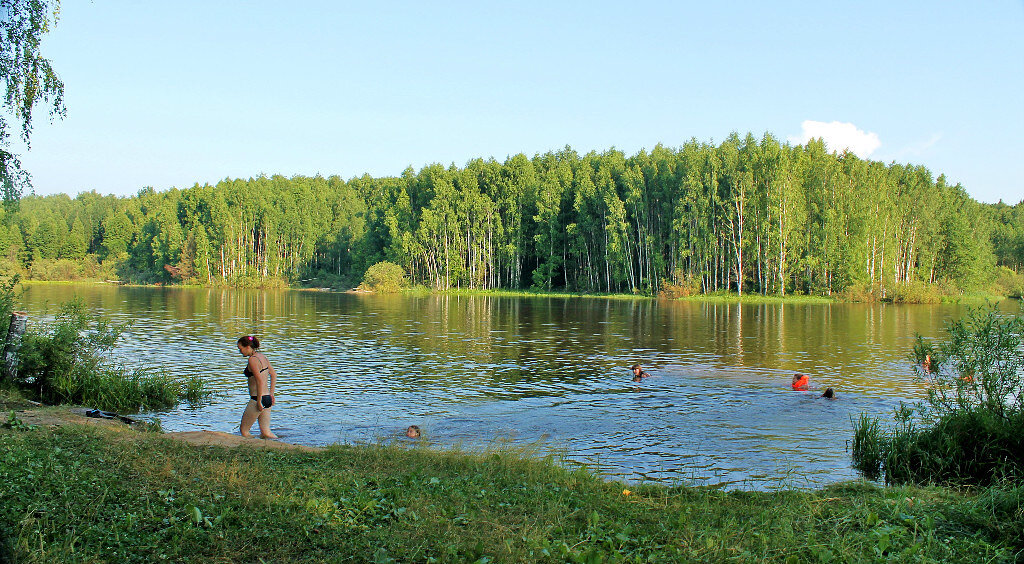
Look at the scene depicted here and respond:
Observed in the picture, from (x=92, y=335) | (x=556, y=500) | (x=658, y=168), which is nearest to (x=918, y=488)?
(x=556, y=500)

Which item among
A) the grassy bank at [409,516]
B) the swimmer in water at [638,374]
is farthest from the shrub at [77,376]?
the swimmer in water at [638,374]

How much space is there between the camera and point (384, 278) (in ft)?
320

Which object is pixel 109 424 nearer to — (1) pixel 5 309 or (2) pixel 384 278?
(1) pixel 5 309

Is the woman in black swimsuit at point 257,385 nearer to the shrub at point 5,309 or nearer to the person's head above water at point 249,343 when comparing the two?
the person's head above water at point 249,343

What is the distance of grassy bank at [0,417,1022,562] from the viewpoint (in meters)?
6.04

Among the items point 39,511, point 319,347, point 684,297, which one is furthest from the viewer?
point 684,297

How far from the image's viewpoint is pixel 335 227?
409ft

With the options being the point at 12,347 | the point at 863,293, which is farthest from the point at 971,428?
the point at 863,293

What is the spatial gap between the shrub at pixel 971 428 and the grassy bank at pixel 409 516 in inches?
93.9

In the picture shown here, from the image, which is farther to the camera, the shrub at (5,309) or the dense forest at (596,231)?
the dense forest at (596,231)

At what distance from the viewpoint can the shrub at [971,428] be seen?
10.9 meters

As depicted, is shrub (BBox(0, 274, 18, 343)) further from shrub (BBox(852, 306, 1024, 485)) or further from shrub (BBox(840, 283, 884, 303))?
shrub (BBox(840, 283, 884, 303))

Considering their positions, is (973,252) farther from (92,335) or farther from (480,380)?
(92,335)

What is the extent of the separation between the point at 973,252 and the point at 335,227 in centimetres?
9932
